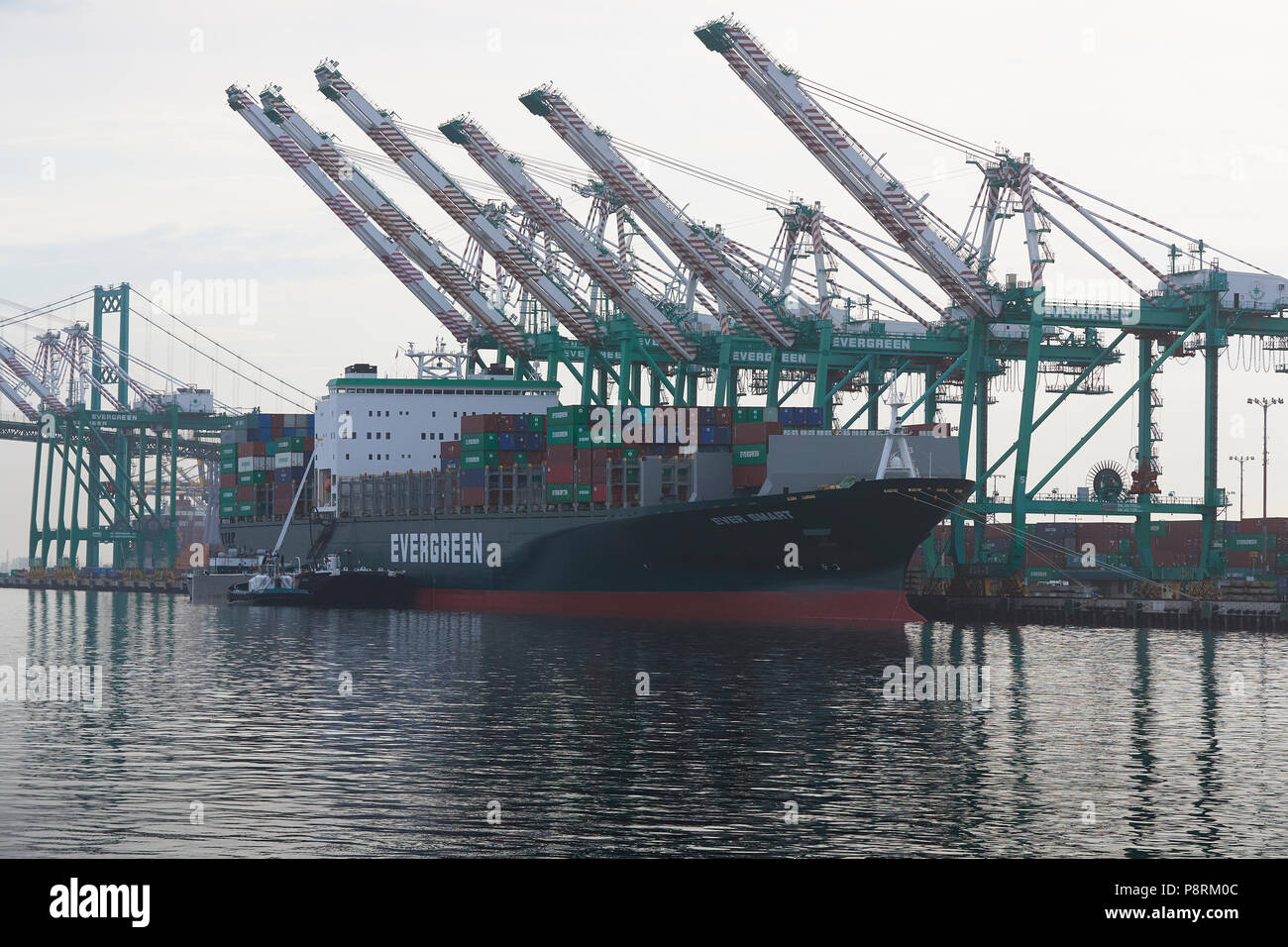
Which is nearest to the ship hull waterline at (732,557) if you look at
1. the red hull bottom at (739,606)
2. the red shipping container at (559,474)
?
the red hull bottom at (739,606)

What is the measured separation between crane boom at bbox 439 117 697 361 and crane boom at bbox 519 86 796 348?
13.9 feet

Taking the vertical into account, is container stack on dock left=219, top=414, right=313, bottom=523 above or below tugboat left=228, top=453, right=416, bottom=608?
above

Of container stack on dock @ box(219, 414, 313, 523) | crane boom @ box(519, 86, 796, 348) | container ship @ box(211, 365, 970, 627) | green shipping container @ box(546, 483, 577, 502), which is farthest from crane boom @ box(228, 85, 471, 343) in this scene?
green shipping container @ box(546, 483, 577, 502)

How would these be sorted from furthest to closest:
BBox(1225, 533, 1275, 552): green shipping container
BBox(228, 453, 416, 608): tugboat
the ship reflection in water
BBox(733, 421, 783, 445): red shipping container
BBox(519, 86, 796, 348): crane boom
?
BBox(1225, 533, 1275, 552): green shipping container → BBox(228, 453, 416, 608): tugboat → BBox(519, 86, 796, 348): crane boom → BBox(733, 421, 783, 445): red shipping container → the ship reflection in water

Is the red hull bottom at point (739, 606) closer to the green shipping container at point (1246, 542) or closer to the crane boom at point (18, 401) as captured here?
the green shipping container at point (1246, 542)

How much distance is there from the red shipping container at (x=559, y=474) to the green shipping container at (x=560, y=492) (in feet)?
0.66

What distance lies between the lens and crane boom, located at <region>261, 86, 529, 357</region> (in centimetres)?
9269

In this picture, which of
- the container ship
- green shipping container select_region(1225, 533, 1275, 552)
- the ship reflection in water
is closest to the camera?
the ship reflection in water

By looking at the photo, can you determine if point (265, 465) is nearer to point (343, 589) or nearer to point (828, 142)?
point (343, 589)

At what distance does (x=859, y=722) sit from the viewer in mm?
34844

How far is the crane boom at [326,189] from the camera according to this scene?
95.5 metres

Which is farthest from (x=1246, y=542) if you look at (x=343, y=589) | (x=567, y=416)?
(x=343, y=589)

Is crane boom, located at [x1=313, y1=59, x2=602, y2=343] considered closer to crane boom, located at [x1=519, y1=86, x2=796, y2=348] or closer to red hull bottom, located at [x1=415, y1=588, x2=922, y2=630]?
crane boom, located at [x1=519, y1=86, x2=796, y2=348]

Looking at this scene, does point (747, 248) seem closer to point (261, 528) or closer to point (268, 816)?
point (261, 528)
